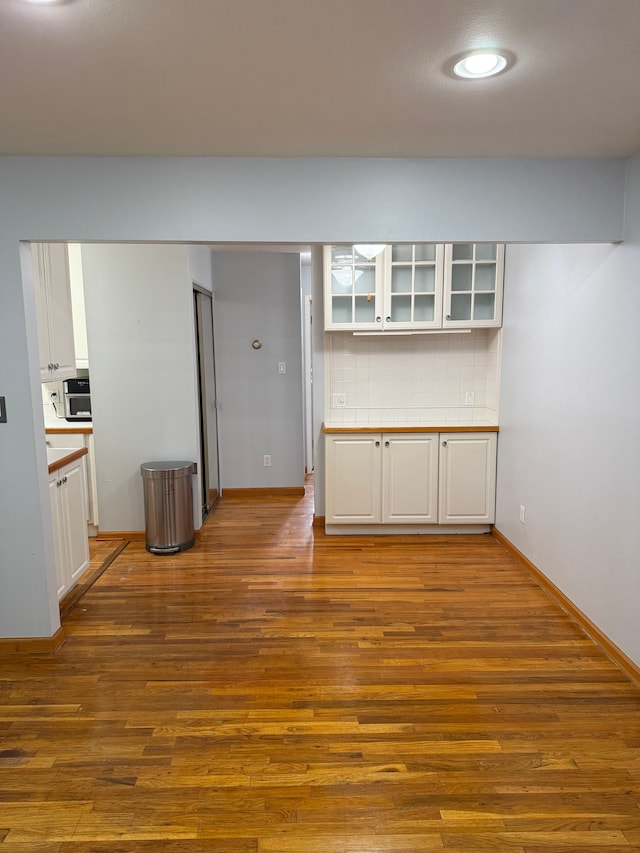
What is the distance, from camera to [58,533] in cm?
348

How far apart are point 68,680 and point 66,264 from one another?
2.48 m

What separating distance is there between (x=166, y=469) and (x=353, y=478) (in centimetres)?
141

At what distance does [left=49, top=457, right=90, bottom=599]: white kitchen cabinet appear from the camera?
345 centimetres

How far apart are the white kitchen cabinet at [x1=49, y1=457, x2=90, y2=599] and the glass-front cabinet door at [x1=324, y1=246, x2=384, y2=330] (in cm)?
215

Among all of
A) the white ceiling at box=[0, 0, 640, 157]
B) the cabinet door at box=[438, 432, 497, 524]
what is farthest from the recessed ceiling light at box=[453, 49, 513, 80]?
the cabinet door at box=[438, 432, 497, 524]

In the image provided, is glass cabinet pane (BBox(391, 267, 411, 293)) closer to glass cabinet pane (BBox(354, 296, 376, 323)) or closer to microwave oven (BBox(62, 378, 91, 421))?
glass cabinet pane (BBox(354, 296, 376, 323))

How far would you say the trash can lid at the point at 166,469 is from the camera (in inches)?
175

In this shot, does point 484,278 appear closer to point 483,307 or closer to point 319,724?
point 483,307

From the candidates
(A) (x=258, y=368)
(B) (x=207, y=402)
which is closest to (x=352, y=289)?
(A) (x=258, y=368)

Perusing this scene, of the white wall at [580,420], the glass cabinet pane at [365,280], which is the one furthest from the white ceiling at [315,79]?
the glass cabinet pane at [365,280]

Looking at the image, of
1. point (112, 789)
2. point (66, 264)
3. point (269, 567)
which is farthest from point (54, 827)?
point (66, 264)

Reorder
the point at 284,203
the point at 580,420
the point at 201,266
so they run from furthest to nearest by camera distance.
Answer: the point at 201,266 → the point at 580,420 → the point at 284,203

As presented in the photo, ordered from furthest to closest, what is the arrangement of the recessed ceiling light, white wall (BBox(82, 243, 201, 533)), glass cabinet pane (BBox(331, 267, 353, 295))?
1. glass cabinet pane (BBox(331, 267, 353, 295))
2. white wall (BBox(82, 243, 201, 533))
3. the recessed ceiling light

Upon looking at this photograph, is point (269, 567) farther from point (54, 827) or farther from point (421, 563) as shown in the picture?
point (54, 827)
